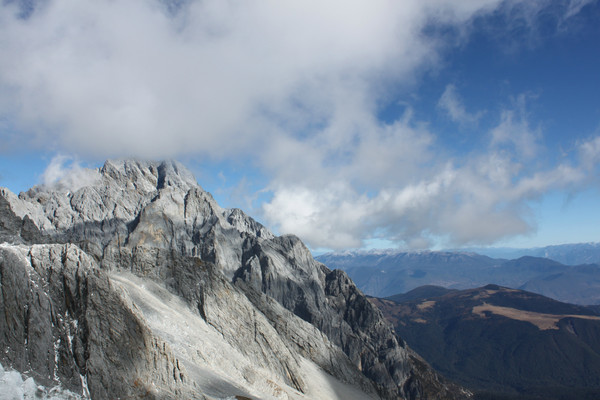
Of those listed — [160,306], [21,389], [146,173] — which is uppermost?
[146,173]

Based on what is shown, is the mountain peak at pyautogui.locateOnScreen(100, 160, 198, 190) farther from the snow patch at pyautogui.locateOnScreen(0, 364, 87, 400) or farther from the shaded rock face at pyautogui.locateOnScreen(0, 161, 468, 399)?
the snow patch at pyautogui.locateOnScreen(0, 364, 87, 400)

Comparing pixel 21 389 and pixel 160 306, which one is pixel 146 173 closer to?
pixel 160 306

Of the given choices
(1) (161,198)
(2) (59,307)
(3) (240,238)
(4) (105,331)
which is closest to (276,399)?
(4) (105,331)

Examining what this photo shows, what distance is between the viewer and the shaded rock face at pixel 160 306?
30.1 meters

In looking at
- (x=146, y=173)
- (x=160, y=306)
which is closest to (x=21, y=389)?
(x=160, y=306)

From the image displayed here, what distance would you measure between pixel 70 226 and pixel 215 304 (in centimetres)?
10170

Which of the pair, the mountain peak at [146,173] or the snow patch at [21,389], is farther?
the mountain peak at [146,173]

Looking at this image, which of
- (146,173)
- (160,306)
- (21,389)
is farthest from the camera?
(146,173)

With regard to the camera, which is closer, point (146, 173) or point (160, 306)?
point (160, 306)

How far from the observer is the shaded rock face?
3011 centimetres

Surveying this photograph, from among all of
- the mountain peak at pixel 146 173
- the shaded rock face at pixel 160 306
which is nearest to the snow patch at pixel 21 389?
the shaded rock face at pixel 160 306

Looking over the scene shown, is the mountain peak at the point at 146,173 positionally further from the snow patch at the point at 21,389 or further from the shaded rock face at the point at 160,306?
the snow patch at the point at 21,389

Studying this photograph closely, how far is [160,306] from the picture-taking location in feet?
177

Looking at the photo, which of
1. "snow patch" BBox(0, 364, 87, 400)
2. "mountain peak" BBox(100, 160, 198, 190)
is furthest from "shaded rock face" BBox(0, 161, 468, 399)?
"mountain peak" BBox(100, 160, 198, 190)
